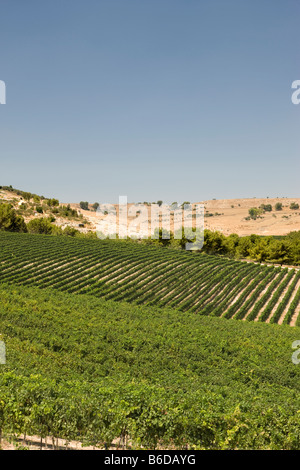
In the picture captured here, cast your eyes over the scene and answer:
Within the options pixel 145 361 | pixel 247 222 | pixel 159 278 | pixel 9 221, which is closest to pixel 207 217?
pixel 247 222

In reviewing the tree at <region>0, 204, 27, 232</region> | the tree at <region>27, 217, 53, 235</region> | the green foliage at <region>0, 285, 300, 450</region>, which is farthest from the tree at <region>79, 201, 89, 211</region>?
the green foliage at <region>0, 285, 300, 450</region>

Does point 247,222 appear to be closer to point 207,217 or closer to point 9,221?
point 207,217

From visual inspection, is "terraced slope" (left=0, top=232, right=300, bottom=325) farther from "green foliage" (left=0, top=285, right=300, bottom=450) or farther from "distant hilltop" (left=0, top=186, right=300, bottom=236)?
"distant hilltop" (left=0, top=186, right=300, bottom=236)

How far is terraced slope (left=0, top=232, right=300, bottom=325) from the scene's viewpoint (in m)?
33.0

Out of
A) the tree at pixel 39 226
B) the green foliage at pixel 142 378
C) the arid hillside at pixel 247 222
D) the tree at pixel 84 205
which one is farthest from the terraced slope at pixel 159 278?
the tree at pixel 84 205

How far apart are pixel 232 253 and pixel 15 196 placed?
8622 cm

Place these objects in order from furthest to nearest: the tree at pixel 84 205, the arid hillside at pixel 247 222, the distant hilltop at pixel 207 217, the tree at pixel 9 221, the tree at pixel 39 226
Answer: the tree at pixel 84 205 < the arid hillside at pixel 247 222 < the distant hilltop at pixel 207 217 < the tree at pixel 39 226 < the tree at pixel 9 221

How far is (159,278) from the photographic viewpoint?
39.0m

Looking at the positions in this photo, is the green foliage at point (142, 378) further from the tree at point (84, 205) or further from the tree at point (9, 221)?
the tree at point (84, 205)

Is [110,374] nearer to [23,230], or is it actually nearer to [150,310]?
[150,310]

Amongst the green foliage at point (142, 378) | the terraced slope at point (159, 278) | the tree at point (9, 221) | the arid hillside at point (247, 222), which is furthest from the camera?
the arid hillside at point (247, 222)

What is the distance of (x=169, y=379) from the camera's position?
42.8 ft

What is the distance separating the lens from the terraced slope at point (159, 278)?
33.0 metres
